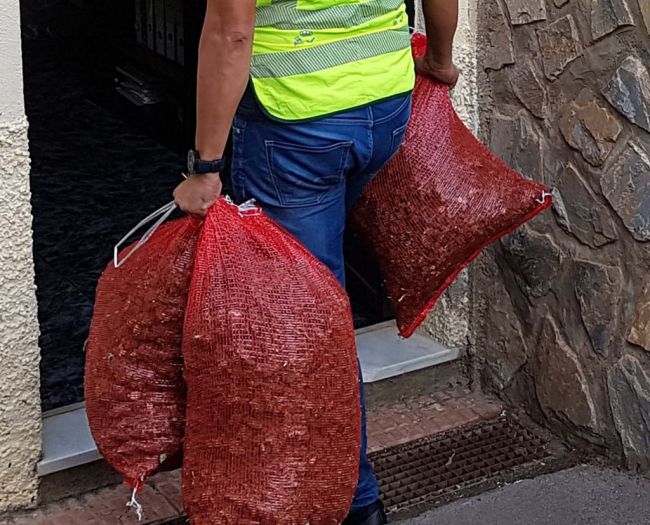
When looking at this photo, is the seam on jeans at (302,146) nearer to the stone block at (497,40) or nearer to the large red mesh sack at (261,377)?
the large red mesh sack at (261,377)

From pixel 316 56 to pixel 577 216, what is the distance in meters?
1.23

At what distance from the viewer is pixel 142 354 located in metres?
2.56

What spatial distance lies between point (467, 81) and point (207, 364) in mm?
1597

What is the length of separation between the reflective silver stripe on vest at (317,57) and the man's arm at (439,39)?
0.33m

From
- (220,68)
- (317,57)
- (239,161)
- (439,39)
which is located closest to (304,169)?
(239,161)

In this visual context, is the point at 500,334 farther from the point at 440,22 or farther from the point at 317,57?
the point at 317,57

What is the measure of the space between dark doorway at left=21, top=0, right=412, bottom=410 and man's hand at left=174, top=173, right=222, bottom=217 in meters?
1.40

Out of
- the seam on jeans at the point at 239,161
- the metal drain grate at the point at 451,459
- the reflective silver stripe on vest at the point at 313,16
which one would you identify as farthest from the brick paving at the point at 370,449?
the reflective silver stripe on vest at the point at 313,16

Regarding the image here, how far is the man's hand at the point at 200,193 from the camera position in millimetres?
2414

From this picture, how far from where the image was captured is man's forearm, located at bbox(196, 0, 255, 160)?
2223 mm

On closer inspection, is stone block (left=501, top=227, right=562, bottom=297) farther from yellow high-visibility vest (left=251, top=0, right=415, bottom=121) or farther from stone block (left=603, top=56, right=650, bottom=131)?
yellow high-visibility vest (left=251, top=0, right=415, bottom=121)

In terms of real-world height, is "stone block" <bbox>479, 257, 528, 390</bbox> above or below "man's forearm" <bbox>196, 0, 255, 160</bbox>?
below

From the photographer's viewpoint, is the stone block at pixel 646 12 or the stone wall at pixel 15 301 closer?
the stone wall at pixel 15 301

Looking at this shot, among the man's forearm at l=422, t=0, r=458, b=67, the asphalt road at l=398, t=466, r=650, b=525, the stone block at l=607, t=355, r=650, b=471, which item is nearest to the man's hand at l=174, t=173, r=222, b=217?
the man's forearm at l=422, t=0, r=458, b=67
